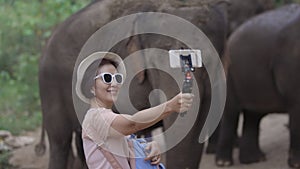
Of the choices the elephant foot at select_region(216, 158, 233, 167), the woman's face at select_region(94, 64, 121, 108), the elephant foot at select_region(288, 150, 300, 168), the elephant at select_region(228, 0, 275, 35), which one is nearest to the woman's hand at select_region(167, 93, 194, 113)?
the woman's face at select_region(94, 64, 121, 108)

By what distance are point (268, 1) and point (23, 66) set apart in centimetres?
403

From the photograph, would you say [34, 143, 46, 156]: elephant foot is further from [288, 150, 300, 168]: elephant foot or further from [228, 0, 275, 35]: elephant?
[228, 0, 275, 35]: elephant

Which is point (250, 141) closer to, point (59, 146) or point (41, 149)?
point (41, 149)

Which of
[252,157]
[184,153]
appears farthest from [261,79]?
[184,153]

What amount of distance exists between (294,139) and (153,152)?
A: 4.26 metres

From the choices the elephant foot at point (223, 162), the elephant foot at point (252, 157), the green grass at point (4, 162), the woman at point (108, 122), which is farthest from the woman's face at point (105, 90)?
the elephant foot at point (252, 157)

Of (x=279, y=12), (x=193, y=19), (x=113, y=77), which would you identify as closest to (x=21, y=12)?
(x=279, y=12)

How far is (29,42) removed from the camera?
12172mm

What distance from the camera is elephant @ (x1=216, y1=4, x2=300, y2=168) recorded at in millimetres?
7066

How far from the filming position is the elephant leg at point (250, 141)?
768 cm

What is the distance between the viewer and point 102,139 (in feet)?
9.70

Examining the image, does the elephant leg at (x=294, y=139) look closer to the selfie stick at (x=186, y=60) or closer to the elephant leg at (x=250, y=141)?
the elephant leg at (x=250, y=141)

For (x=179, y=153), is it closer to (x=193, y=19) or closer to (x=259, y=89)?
(x=193, y=19)

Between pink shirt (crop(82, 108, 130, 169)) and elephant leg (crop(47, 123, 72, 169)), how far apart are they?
2.99 meters
